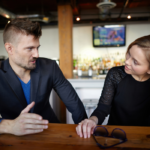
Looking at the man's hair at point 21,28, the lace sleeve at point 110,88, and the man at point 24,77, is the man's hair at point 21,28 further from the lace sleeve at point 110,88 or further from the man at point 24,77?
the lace sleeve at point 110,88

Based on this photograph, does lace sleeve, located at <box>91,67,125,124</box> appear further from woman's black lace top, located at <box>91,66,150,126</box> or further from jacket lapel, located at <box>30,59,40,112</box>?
jacket lapel, located at <box>30,59,40,112</box>

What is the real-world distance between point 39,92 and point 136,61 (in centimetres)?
83

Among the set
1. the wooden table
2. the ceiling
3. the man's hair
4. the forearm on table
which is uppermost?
the ceiling

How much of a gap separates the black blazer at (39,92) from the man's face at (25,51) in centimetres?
9

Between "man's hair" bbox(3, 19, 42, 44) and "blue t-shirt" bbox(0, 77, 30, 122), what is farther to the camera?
"blue t-shirt" bbox(0, 77, 30, 122)

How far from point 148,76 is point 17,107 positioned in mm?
1127

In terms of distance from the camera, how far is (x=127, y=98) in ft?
4.24

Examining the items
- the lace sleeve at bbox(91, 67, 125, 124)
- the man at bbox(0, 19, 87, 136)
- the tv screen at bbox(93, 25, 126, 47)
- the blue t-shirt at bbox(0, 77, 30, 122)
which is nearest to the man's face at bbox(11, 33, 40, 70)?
the man at bbox(0, 19, 87, 136)

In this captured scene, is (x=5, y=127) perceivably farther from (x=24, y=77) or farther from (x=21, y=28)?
(x=21, y=28)

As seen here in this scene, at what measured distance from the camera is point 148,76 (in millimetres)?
1274

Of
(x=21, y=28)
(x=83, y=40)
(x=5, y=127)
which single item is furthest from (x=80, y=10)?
(x=5, y=127)

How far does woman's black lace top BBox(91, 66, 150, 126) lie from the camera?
127 cm

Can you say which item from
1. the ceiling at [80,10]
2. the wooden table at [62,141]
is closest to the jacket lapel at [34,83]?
the wooden table at [62,141]

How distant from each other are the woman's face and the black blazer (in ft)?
1.77
